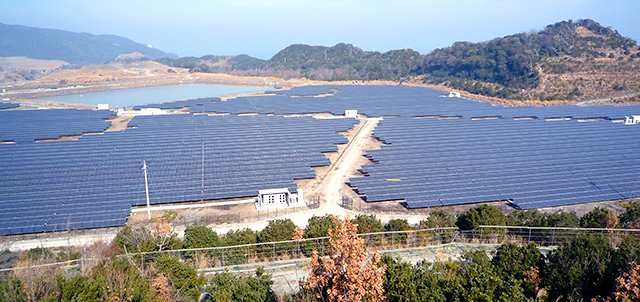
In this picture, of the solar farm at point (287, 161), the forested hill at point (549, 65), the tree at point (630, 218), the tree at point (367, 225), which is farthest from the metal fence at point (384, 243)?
the forested hill at point (549, 65)

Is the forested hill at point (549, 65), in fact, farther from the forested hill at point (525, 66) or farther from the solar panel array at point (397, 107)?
the solar panel array at point (397, 107)

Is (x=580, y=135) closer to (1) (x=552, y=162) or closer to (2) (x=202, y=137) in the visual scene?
(1) (x=552, y=162)

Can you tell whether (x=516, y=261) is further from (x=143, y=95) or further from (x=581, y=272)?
(x=143, y=95)

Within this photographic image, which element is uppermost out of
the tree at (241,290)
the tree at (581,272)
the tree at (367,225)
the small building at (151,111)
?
the small building at (151,111)

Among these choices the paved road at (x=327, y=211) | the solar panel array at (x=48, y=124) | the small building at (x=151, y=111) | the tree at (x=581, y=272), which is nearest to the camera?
the tree at (x=581, y=272)

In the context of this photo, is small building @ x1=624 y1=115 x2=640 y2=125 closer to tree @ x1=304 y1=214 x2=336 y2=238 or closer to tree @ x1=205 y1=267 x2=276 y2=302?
tree @ x1=304 y1=214 x2=336 y2=238

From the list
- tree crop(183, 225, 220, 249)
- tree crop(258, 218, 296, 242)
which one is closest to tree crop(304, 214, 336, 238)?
tree crop(258, 218, 296, 242)

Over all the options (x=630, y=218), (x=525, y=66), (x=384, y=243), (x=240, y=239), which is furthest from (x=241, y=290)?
(x=525, y=66)
